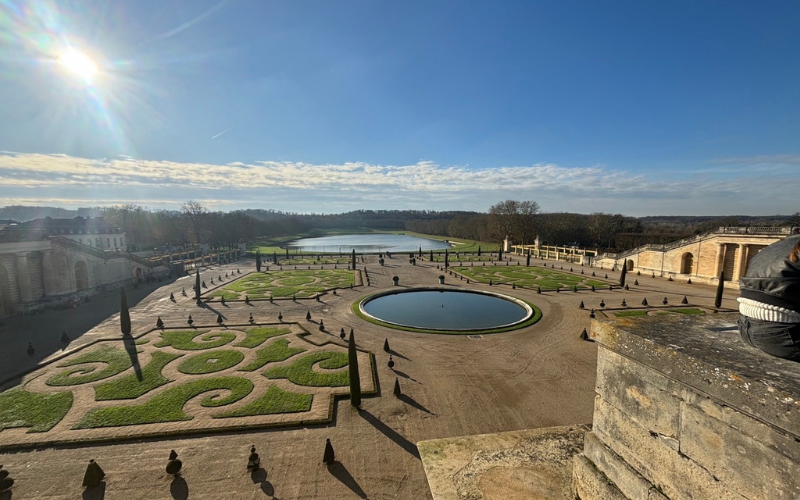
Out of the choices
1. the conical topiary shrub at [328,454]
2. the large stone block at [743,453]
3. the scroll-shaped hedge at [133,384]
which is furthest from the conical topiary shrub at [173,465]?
the large stone block at [743,453]

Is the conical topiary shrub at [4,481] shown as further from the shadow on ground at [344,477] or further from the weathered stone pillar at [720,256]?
the weathered stone pillar at [720,256]

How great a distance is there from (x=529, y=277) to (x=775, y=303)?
148 ft

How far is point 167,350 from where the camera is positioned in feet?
71.3

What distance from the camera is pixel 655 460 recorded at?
3.48 m

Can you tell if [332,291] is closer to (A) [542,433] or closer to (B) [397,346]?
(B) [397,346]

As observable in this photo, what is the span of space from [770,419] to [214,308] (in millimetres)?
35126

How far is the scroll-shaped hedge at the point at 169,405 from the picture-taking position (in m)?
14.4

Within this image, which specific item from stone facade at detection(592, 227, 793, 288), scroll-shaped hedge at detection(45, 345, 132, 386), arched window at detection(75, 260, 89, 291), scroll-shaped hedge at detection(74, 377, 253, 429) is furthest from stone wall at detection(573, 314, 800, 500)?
arched window at detection(75, 260, 89, 291)

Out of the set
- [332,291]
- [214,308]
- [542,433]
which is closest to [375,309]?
[332,291]

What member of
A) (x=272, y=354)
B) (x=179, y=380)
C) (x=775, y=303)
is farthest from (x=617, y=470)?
(x=272, y=354)

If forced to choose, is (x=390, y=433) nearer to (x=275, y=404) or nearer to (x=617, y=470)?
(x=275, y=404)

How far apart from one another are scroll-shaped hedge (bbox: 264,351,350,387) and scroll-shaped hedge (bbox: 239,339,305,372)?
1077 millimetres

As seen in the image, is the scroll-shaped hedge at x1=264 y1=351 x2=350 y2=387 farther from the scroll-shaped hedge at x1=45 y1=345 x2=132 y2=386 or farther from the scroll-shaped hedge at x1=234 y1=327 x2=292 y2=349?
the scroll-shaped hedge at x1=45 y1=345 x2=132 y2=386

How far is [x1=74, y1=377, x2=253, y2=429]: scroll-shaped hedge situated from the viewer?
14.4 metres
